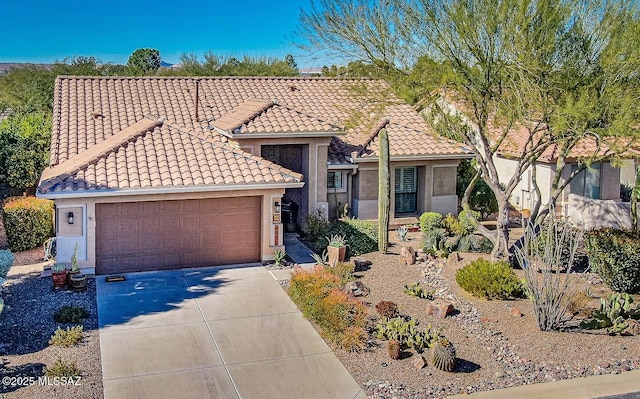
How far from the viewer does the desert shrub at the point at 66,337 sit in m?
13.7

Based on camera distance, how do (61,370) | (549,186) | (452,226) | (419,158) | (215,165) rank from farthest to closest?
(549,186) < (419,158) < (452,226) < (215,165) < (61,370)

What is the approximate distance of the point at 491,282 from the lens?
16.8 meters

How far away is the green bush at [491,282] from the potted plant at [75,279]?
9096mm

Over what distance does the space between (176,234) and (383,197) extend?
20.5 feet

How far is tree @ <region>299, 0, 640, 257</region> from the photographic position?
17.1m

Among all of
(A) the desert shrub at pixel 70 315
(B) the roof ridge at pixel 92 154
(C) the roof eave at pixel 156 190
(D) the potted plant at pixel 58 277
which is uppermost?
(B) the roof ridge at pixel 92 154

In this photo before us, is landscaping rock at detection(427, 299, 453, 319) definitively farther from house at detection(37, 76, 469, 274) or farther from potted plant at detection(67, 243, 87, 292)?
potted plant at detection(67, 243, 87, 292)

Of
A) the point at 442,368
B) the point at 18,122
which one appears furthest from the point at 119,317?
the point at 18,122

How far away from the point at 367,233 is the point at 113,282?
7.79 meters

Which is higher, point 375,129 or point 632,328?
point 375,129

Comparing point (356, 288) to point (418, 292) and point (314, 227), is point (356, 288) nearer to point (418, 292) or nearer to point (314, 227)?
point (418, 292)

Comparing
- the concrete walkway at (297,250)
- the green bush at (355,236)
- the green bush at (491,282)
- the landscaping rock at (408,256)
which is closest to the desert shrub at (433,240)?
the landscaping rock at (408,256)

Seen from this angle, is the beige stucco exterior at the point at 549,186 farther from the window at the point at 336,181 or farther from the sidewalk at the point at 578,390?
the sidewalk at the point at 578,390

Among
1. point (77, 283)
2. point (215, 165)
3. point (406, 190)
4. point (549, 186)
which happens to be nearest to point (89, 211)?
point (77, 283)
